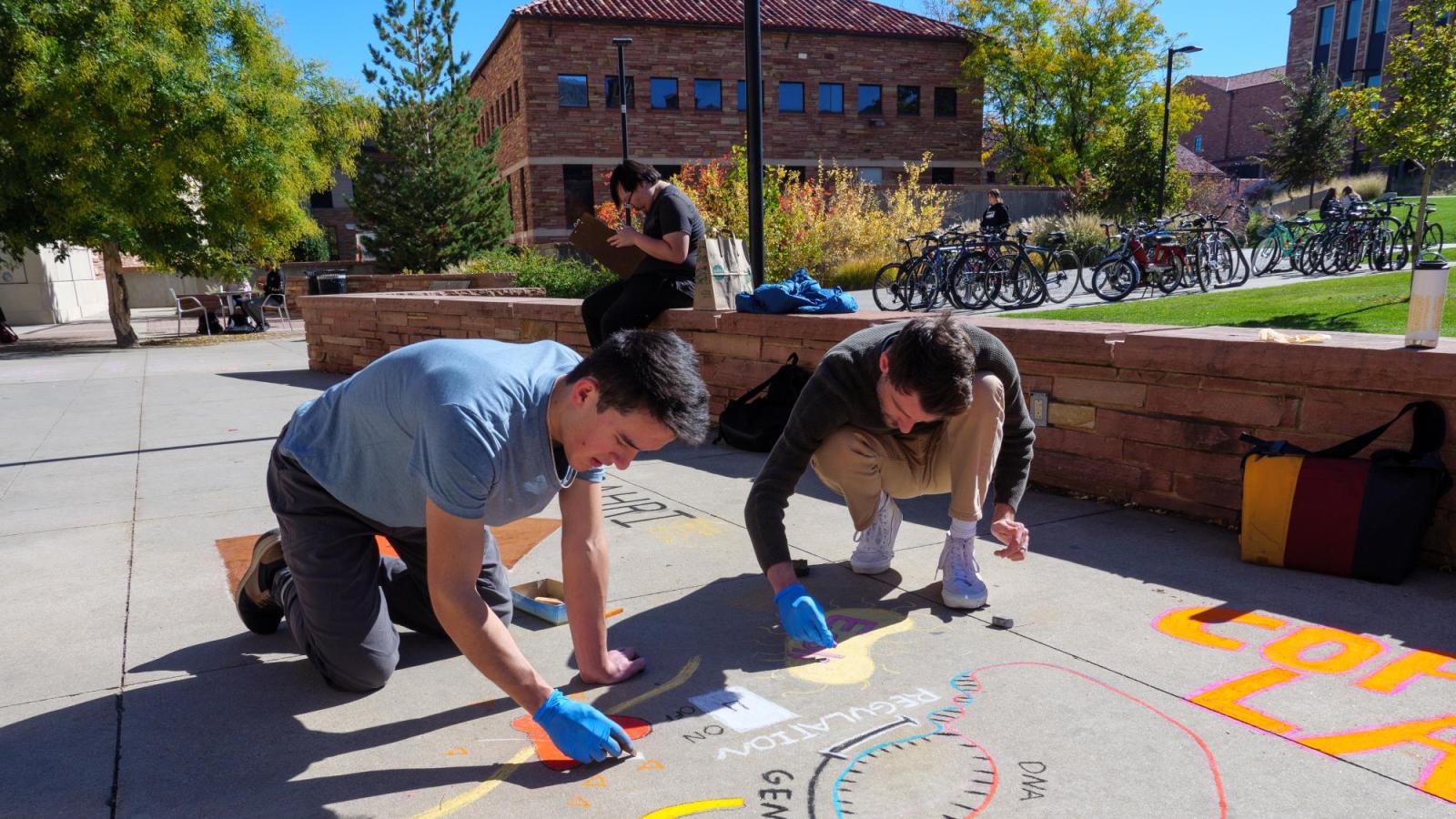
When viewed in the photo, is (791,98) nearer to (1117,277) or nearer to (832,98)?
(832,98)

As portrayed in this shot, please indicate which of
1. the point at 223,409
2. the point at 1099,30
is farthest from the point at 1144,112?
the point at 223,409

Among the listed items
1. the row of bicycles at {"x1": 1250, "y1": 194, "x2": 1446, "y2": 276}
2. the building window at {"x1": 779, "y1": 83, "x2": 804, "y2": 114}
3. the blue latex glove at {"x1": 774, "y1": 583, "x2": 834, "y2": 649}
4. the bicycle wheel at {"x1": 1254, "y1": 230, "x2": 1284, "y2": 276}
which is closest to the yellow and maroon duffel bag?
the blue latex glove at {"x1": 774, "y1": 583, "x2": 834, "y2": 649}

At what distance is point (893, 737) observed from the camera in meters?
2.41

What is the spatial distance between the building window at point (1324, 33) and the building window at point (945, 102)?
24.7 m

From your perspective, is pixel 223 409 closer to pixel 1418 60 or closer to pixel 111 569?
pixel 111 569

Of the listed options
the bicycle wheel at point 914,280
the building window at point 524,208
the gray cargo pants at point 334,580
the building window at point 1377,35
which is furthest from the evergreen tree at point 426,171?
the building window at point 1377,35

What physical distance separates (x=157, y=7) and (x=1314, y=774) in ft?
54.2

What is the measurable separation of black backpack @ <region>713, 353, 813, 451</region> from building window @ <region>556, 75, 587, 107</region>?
26419 mm

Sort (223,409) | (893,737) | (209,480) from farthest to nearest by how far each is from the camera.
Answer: (223,409)
(209,480)
(893,737)

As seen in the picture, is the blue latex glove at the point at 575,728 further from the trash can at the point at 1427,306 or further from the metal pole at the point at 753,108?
the metal pole at the point at 753,108

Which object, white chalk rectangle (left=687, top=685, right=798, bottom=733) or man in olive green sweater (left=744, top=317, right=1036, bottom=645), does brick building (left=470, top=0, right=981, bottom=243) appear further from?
white chalk rectangle (left=687, top=685, right=798, bottom=733)

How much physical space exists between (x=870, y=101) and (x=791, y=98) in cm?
312

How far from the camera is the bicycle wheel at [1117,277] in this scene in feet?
40.0

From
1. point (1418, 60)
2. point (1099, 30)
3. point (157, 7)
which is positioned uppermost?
point (1099, 30)
